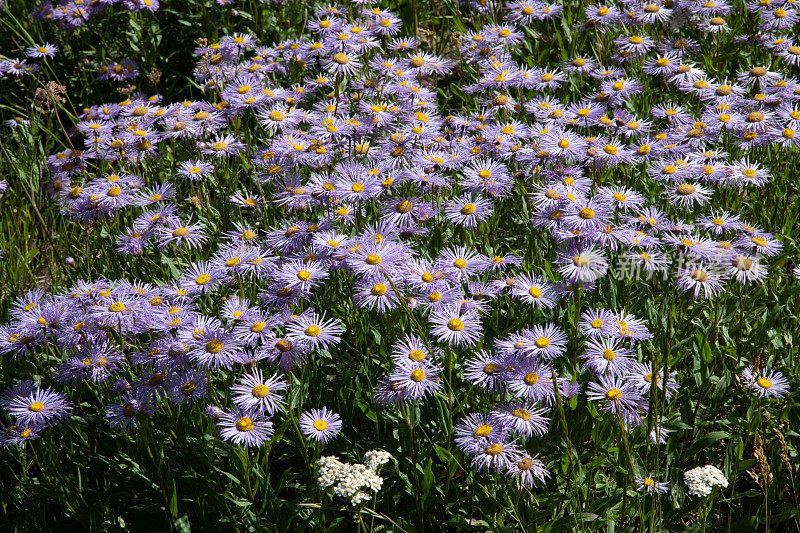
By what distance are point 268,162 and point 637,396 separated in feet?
7.39

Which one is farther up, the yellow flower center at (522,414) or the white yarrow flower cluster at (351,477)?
A: the white yarrow flower cluster at (351,477)

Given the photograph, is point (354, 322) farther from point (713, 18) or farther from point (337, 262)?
point (713, 18)

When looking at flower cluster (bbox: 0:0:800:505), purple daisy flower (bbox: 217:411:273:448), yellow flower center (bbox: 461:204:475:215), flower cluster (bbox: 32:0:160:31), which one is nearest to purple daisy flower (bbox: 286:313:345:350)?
flower cluster (bbox: 0:0:800:505)

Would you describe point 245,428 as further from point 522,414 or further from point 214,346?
point 522,414

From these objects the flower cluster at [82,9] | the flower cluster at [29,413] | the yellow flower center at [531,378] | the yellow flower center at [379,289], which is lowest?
the flower cluster at [29,413]

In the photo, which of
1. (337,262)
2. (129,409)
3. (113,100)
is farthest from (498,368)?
(113,100)

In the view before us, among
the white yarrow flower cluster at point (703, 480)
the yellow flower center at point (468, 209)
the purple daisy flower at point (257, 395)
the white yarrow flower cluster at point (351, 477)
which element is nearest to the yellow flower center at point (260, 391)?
the purple daisy flower at point (257, 395)

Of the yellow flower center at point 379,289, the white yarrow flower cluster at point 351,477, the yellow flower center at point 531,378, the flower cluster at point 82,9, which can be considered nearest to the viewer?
the white yarrow flower cluster at point 351,477

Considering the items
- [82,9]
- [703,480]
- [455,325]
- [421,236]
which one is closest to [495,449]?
[455,325]

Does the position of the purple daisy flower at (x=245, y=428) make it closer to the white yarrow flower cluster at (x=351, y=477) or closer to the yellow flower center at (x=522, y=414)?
the white yarrow flower cluster at (x=351, y=477)

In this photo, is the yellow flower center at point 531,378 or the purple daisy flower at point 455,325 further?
the purple daisy flower at point 455,325

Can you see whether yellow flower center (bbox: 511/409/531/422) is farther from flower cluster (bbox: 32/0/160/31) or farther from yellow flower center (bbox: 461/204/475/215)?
flower cluster (bbox: 32/0/160/31)

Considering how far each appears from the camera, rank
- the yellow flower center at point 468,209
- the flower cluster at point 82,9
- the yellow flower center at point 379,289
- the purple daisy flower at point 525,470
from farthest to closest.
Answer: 1. the flower cluster at point 82,9
2. the yellow flower center at point 468,209
3. the yellow flower center at point 379,289
4. the purple daisy flower at point 525,470

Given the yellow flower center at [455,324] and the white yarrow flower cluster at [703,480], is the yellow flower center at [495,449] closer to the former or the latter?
the yellow flower center at [455,324]
